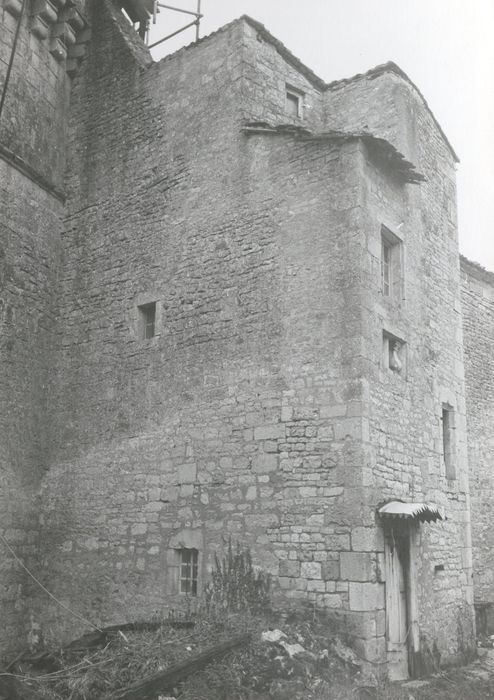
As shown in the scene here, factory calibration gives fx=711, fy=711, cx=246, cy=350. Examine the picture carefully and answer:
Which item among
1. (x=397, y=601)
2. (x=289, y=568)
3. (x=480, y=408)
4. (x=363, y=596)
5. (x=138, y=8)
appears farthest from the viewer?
(x=138, y=8)

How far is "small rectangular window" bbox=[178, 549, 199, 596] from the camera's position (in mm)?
8977

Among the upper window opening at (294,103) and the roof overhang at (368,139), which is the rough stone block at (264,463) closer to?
the roof overhang at (368,139)

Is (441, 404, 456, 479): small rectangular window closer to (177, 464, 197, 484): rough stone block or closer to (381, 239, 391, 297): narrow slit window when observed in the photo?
(381, 239, 391, 297): narrow slit window

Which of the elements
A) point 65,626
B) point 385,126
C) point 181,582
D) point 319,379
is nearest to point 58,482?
point 65,626

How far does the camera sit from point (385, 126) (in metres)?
10.6

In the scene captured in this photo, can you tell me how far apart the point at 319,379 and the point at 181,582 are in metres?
3.20

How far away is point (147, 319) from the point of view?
10.6 m

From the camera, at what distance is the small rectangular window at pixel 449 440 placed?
1048cm

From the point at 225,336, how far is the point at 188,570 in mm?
3050

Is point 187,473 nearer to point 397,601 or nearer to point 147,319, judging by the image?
point 147,319

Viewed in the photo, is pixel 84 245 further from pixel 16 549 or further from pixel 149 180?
pixel 16 549

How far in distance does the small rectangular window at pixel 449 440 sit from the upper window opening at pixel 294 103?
5.07 meters

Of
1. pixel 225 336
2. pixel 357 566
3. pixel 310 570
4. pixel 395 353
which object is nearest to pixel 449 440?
pixel 395 353

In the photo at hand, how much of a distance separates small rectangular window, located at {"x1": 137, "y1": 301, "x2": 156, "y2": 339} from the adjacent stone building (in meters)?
0.05
